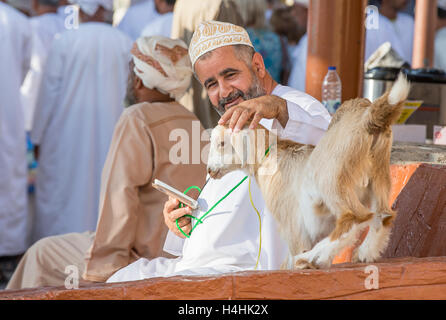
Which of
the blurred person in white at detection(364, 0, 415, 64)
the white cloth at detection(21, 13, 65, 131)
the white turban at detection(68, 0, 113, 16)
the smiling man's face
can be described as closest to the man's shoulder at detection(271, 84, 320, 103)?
the smiling man's face

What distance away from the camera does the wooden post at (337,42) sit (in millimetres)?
2432

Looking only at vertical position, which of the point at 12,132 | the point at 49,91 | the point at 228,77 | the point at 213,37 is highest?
the point at 213,37

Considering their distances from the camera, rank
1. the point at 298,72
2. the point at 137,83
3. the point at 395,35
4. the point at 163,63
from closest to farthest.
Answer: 1. the point at 163,63
2. the point at 137,83
3. the point at 298,72
4. the point at 395,35

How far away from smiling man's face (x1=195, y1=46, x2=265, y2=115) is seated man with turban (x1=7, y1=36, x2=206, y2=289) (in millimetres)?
964

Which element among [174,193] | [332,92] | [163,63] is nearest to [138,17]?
[163,63]

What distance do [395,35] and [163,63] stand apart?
11.6 feet

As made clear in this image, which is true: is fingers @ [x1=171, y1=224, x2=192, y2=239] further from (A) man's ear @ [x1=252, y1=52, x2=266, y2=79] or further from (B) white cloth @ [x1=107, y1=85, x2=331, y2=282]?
(A) man's ear @ [x1=252, y1=52, x2=266, y2=79]

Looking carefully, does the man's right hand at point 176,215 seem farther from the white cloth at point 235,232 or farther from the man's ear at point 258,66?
the man's ear at point 258,66

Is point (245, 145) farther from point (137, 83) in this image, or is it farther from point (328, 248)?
point (137, 83)

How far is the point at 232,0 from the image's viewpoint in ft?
9.61

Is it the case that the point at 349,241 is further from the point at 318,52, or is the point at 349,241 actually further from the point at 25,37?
the point at 25,37

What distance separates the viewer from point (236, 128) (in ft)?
5.11

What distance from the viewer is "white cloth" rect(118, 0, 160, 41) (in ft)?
21.1

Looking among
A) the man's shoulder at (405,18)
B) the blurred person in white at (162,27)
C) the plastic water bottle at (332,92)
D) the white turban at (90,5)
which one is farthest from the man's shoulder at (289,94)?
the man's shoulder at (405,18)
